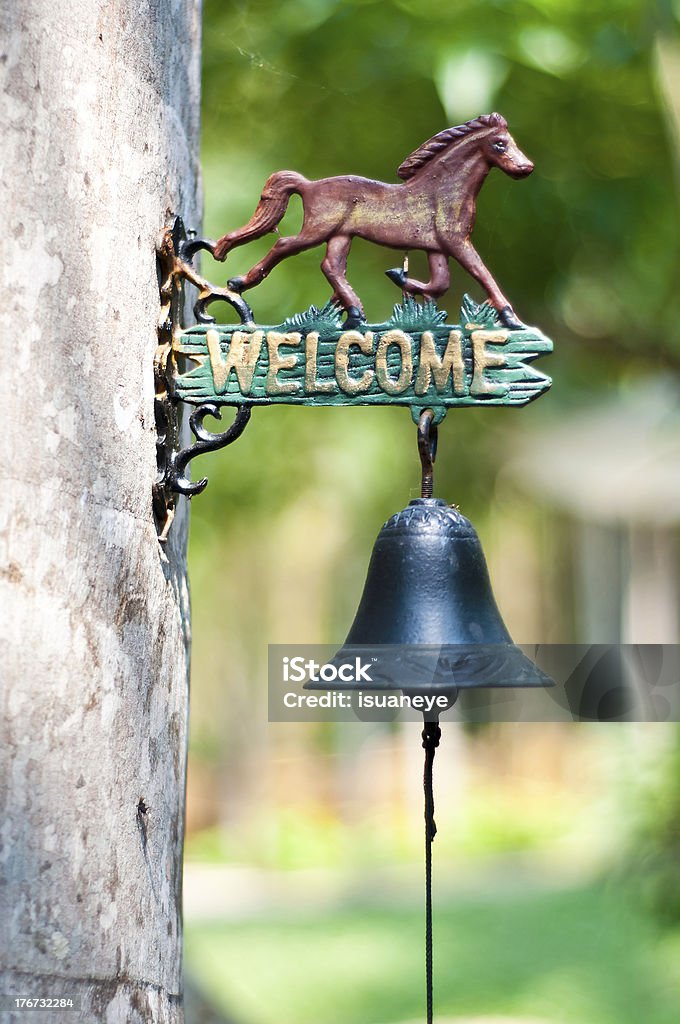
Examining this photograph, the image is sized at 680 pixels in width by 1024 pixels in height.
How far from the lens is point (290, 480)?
9.68m

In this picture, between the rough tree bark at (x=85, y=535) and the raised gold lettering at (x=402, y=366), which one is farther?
the raised gold lettering at (x=402, y=366)

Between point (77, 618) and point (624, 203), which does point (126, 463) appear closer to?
point (77, 618)

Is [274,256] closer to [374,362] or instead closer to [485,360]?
[374,362]

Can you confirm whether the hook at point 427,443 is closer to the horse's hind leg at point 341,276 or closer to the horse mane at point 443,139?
the horse's hind leg at point 341,276

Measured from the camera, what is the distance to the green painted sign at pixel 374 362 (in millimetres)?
1524

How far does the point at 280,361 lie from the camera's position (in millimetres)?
1538

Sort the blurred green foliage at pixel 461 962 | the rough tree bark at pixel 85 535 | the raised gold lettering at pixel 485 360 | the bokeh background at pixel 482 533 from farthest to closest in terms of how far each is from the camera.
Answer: the blurred green foliage at pixel 461 962 < the bokeh background at pixel 482 533 < the raised gold lettering at pixel 485 360 < the rough tree bark at pixel 85 535

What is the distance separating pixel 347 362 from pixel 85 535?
0.43 metres

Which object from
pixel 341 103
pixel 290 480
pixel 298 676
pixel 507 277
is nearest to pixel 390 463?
pixel 290 480

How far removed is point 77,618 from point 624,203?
314cm

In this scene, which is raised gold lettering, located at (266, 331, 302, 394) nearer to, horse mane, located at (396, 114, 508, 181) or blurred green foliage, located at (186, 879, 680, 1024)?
horse mane, located at (396, 114, 508, 181)

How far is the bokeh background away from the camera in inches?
130

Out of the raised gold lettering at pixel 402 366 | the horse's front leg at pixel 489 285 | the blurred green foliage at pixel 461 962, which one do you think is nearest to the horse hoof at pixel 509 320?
the horse's front leg at pixel 489 285

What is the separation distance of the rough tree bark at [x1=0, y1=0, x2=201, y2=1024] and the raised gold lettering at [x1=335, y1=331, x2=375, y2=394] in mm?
253
